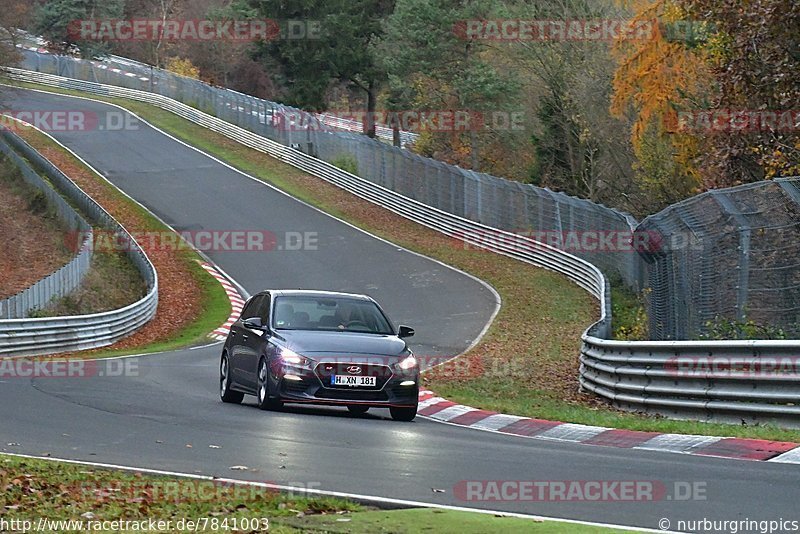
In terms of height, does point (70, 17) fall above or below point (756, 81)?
above

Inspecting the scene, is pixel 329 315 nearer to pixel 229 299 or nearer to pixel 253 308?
pixel 253 308

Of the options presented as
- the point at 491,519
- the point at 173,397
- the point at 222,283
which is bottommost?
the point at 222,283

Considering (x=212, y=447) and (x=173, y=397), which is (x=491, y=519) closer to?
(x=212, y=447)

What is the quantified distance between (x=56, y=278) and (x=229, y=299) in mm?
7652

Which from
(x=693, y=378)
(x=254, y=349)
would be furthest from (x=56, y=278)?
(x=693, y=378)

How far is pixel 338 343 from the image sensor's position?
15102mm

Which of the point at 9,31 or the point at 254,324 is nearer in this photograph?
the point at 254,324

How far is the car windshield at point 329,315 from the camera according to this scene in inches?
627

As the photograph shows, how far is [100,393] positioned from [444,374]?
301 inches

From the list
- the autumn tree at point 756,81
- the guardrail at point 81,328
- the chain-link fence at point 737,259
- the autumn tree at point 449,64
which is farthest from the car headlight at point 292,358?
the autumn tree at point 449,64

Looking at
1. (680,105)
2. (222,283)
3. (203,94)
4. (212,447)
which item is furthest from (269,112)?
(212,447)

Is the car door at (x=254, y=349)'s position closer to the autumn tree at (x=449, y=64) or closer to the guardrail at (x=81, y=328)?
the guardrail at (x=81, y=328)

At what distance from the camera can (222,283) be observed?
40406mm

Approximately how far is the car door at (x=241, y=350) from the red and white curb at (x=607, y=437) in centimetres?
235
